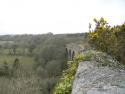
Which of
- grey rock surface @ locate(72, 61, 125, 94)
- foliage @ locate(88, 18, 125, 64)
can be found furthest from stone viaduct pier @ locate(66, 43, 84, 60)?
grey rock surface @ locate(72, 61, 125, 94)

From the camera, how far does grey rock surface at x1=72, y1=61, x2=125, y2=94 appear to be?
3.42m

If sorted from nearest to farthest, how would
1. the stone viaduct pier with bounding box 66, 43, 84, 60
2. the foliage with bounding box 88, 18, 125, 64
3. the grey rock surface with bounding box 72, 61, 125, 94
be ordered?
the grey rock surface with bounding box 72, 61, 125, 94 < the foliage with bounding box 88, 18, 125, 64 < the stone viaduct pier with bounding box 66, 43, 84, 60

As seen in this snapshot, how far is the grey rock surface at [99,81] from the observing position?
342 cm

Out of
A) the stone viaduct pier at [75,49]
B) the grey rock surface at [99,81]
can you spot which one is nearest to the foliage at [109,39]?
the stone viaduct pier at [75,49]

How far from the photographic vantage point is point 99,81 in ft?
12.8

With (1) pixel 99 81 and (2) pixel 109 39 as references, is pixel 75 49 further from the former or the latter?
(1) pixel 99 81

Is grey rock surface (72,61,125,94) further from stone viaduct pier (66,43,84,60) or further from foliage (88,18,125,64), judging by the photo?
stone viaduct pier (66,43,84,60)

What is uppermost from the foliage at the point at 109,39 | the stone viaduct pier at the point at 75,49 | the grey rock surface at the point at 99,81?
the foliage at the point at 109,39

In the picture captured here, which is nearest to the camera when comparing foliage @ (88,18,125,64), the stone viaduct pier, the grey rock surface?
the grey rock surface

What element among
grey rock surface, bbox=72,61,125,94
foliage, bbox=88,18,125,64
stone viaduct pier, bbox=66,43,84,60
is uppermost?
foliage, bbox=88,18,125,64

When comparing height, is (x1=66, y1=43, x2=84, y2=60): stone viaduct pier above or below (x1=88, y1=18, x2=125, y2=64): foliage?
below

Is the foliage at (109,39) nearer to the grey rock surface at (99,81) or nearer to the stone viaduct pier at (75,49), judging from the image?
the stone viaduct pier at (75,49)

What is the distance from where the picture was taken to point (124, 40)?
273 inches

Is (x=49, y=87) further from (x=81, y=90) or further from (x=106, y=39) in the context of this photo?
(x=81, y=90)
